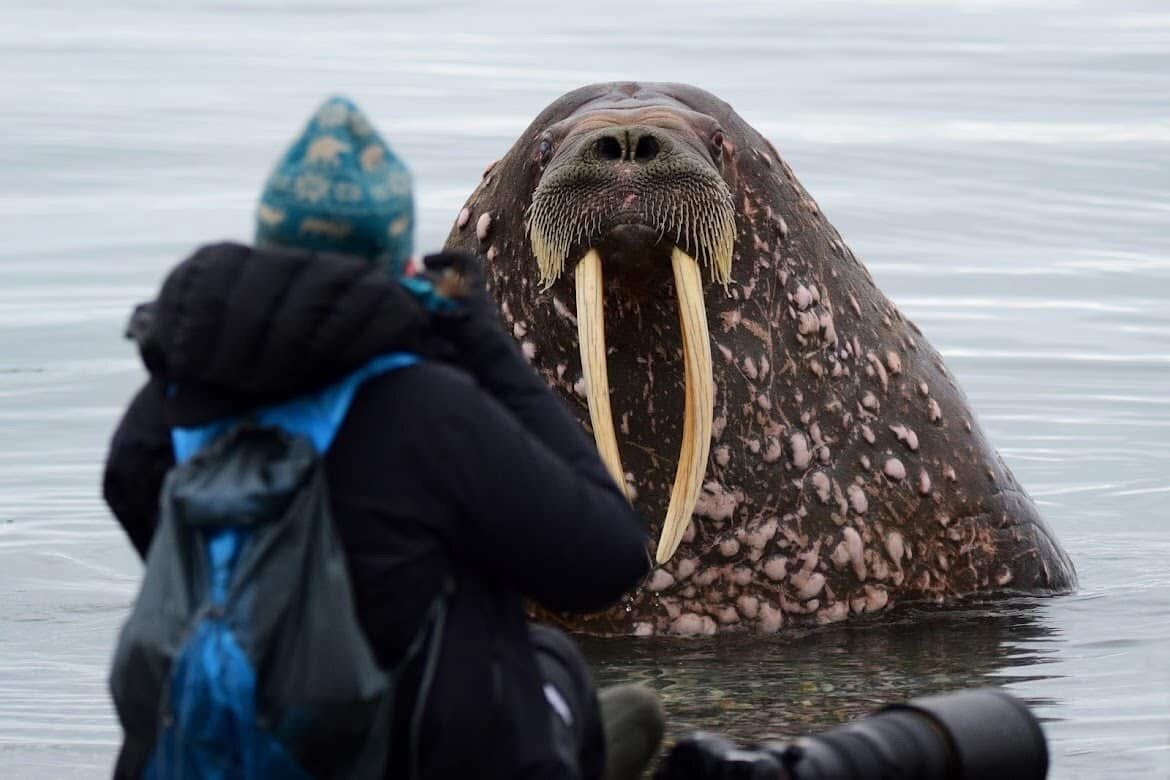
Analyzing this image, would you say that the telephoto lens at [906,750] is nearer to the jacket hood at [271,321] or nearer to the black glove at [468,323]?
the black glove at [468,323]

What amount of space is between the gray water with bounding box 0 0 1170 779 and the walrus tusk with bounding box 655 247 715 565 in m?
0.42

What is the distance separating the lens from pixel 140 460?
4230 millimetres

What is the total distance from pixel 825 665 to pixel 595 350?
1.08 meters

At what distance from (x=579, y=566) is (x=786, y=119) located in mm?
18212

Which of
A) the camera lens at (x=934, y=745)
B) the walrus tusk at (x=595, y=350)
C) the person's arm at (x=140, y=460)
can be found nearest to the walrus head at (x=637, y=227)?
the walrus tusk at (x=595, y=350)

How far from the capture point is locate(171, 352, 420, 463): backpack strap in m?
3.96

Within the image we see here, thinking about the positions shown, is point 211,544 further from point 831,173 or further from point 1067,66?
point 1067,66

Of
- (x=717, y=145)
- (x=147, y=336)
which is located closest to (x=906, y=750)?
(x=147, y=336)

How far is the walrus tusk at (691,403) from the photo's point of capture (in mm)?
7148

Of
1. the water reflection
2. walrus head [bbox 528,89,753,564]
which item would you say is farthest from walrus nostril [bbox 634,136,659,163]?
the water reflection

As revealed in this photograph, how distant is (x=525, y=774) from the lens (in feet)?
13.3

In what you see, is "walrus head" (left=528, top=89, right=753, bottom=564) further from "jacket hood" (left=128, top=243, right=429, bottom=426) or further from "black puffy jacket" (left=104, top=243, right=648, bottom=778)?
"jacket hood" (left=128, top=243, right=429, bottom=426)

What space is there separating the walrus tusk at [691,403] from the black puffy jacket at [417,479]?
3.06 meters

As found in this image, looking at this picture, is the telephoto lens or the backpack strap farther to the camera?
the telephoto lens
